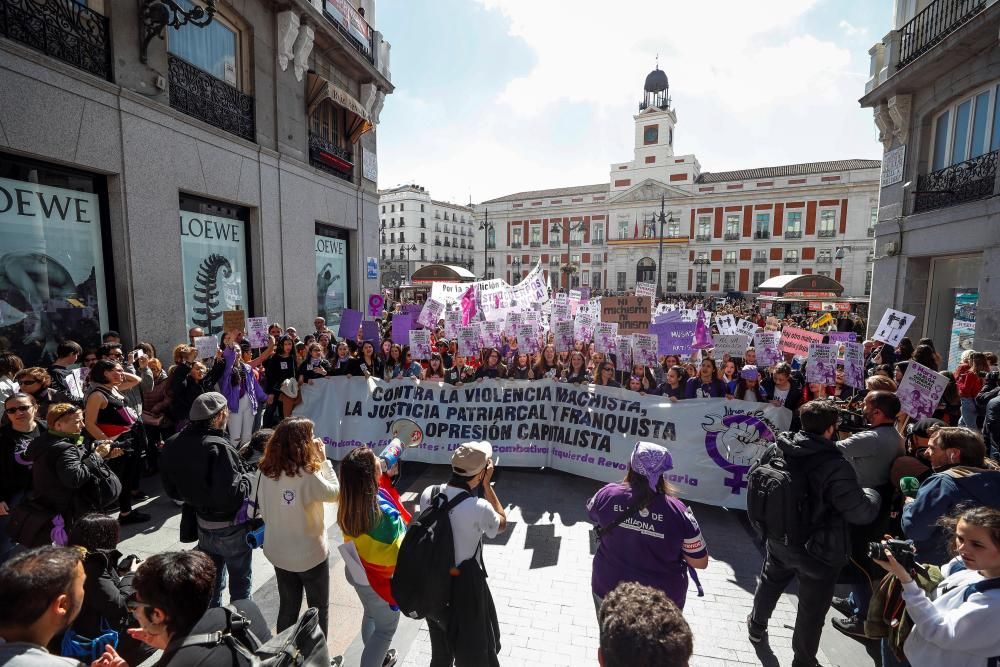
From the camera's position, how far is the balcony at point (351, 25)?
40.5 feet

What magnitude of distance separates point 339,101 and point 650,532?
13.0 meters

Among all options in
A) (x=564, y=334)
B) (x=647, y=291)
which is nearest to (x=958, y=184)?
(x=647, y=291)

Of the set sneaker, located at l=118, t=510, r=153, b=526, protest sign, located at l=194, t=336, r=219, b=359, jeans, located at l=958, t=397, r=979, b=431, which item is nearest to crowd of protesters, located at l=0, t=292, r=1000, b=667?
sneaker, located at l=118, t=510, r=153, b=526

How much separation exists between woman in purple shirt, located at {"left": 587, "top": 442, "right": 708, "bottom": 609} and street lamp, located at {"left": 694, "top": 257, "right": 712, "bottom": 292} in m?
58.7

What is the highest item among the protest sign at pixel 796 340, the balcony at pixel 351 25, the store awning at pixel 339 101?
the balcony at pixel 351 25

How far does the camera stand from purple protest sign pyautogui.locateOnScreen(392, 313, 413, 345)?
875 centimetres

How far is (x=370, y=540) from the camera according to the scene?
271 centimetres

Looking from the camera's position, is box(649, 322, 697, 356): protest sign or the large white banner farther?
box(649, 322, 697, 356): protest sign

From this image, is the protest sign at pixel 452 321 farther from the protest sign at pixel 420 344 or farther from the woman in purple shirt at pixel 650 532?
the woman in purple shirt at pixel 650 532

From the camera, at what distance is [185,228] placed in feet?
29.4

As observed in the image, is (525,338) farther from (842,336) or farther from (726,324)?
(842,336)

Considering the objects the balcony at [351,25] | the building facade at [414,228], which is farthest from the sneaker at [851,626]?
the building facade at [414,228]

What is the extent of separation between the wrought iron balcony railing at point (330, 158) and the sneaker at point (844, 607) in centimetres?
1316

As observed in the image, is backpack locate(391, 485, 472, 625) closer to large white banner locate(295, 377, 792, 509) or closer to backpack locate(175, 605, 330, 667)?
backpack locate(175, 605, 330, 667)
